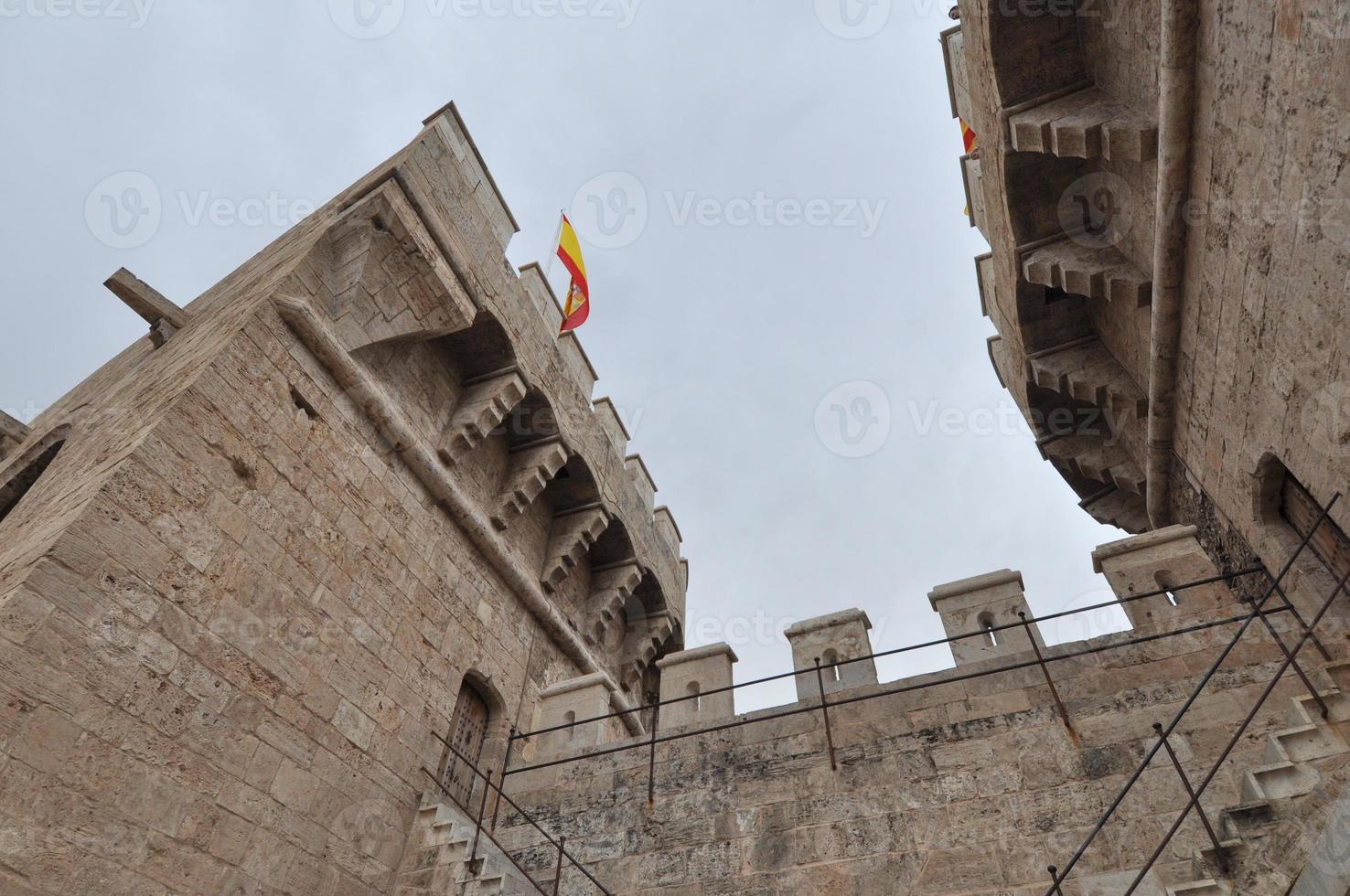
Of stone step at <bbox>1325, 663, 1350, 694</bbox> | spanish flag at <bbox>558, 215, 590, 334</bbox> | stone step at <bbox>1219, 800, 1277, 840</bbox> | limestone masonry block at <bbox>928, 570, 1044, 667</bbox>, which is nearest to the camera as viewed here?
stone step at <bbox>1219, 800, 1277, 840</bbox>

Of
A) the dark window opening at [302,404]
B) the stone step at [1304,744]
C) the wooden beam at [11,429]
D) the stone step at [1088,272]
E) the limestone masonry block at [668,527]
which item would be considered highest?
the limestone masonry block at [668,527]

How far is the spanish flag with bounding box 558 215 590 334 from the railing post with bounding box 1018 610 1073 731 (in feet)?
22.8

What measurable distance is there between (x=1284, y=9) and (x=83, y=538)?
7019 mm

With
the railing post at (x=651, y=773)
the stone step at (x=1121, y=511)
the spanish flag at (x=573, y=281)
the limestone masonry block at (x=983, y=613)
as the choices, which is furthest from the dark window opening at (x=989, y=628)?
the spanish flag at (x=573, y=281)

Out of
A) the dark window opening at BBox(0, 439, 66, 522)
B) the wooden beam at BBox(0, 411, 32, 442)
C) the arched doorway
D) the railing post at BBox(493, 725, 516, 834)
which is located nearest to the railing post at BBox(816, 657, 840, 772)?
the railing post at BBox(493, 725, 516, 834)

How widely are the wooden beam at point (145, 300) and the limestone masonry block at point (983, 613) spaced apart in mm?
7056

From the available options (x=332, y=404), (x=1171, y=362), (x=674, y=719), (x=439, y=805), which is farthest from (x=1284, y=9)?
(x=439, y=805)

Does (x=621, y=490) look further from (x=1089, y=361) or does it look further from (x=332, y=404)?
(x=1089, y=361)

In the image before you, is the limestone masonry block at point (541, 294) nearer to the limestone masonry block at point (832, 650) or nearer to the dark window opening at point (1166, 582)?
the limestone masonry block at point (832, 650)

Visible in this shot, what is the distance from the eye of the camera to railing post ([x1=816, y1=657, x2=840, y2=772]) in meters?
5.42

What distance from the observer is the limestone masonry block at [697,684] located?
21.0 feet

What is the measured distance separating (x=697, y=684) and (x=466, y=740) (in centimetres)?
225

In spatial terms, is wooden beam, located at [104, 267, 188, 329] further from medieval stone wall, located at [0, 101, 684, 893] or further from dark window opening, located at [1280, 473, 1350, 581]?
dark window opening, located at [1280, 473, 1350, 581]

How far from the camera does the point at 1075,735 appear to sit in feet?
16.2
